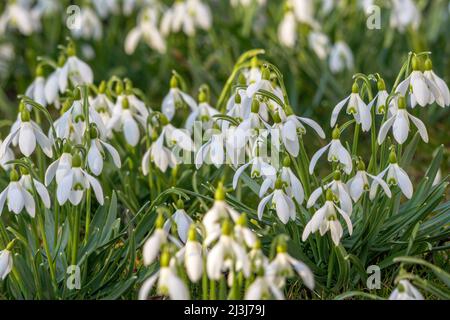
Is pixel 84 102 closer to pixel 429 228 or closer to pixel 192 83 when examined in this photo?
pixel 429 228

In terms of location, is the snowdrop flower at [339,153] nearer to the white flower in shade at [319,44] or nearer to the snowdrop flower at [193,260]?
the snowdrop flower at [193,260]

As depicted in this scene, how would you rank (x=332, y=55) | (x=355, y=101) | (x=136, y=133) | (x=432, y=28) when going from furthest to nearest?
(x=432, y=28)
(x=332, y=55)
(x=136, y=133)
(x=355, y=101)

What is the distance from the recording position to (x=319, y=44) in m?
4.61

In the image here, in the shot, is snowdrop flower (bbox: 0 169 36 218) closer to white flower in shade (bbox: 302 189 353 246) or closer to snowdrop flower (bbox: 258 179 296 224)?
snowdrop flower (bbox: 258 179 296 224)

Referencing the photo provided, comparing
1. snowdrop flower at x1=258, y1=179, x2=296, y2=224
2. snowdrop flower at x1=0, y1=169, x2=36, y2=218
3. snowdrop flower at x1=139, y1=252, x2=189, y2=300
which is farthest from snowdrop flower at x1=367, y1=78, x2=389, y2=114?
snowdrop flower at x1=0, y1=169, x2=36, y2=218

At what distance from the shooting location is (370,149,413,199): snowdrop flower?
8.16 feet

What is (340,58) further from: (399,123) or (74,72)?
(399,123)

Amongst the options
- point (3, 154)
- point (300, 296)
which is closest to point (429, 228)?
point (300, 296)

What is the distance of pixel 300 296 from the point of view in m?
2.73

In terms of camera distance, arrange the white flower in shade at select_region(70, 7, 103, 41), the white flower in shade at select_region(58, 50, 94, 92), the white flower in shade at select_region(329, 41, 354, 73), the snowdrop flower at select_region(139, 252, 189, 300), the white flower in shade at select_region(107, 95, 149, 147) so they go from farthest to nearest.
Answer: the white flower in shade at select_region(70, 7, 103, 41)
the white flower in shade at select_region(329, 41, 354, 73)
the white flower in shade at select_region(58, 50, 94, 92)
the white flower in shade at select_region(107, 95, 149, 147)
the snowdrop flower at select_region(139, 252, 189, 300)

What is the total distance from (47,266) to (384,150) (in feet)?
3.61

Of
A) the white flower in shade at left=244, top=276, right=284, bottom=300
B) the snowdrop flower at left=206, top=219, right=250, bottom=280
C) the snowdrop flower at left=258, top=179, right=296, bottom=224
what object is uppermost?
the snowdrop flower at left=258, top=179, right=296, bottom=224

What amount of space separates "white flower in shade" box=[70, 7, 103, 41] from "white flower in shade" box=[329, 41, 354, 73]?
1346 millimetres

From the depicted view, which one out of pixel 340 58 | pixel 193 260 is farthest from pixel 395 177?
pixel 340 58
